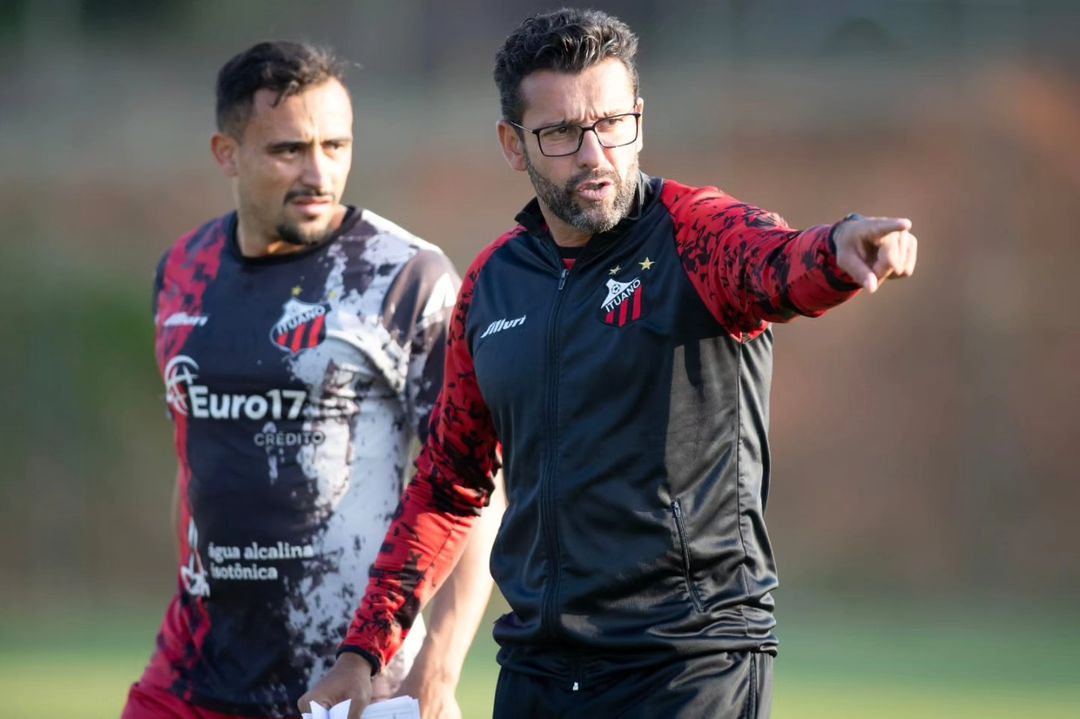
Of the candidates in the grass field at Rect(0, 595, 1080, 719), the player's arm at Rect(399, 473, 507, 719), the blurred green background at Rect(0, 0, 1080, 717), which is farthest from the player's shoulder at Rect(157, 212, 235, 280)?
the blurred green background at Rect(0, 0, 1080, 717)

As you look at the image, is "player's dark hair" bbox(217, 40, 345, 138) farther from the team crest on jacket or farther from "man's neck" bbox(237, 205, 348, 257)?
the team crest on jacket

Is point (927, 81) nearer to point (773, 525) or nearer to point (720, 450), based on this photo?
point (773, 525)

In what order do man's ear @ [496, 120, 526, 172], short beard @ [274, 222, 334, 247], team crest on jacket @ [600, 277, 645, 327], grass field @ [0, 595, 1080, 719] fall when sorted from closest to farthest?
1. team crest on jacket @ [600, 277, 645, 327]
2. man's ear @ [496, 120, 526, 172]
3. short beard @ [274, 222, 334, 247]
4. grass field @ [0, 595, 1080, 719]

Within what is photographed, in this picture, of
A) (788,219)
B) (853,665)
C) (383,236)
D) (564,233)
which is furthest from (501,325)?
(788,219)

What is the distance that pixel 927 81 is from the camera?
12.6m

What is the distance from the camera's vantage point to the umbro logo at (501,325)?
3275mm

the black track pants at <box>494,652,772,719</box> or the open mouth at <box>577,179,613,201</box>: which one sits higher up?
the open mouth at <box>577,179,613,201</box>

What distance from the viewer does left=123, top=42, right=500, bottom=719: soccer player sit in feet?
13.5

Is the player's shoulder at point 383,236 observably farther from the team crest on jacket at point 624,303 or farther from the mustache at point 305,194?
the team crest on jacket at point 624,303

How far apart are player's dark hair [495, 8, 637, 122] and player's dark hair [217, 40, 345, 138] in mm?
1166

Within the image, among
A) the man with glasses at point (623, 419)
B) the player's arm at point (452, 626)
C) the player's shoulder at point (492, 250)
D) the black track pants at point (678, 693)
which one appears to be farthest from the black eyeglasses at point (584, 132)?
the black track pants at point (678, 693)

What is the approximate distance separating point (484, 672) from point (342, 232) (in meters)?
5.20

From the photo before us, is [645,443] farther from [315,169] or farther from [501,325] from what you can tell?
[315,169]

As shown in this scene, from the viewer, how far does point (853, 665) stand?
357 inches
